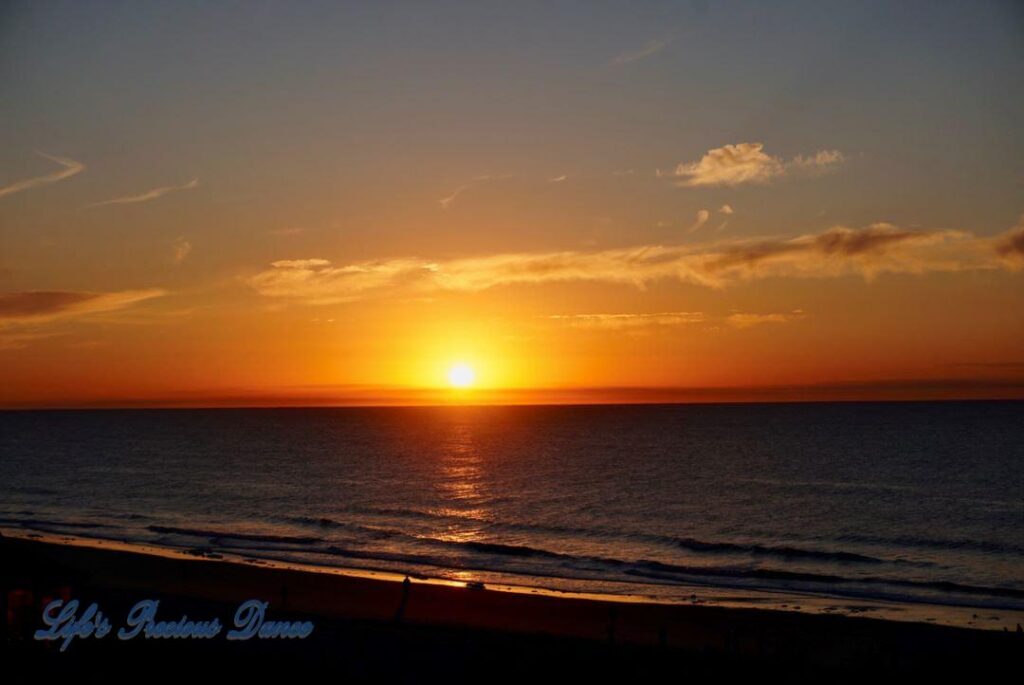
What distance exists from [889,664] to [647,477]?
76885 mm

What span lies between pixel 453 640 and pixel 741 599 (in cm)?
1785

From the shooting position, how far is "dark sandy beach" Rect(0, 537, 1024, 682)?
81.5ft

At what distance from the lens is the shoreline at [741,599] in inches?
1516

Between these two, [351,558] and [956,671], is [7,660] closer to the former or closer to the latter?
[956,671]

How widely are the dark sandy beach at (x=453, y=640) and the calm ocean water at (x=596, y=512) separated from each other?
23.7ft

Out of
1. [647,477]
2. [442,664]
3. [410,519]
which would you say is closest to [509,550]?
[410,519]

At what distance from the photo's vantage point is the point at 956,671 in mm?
27047

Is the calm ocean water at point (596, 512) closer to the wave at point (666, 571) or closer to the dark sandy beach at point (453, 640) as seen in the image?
the wave at point (666, 571)

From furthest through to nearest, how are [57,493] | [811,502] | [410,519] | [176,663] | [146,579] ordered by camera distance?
[57,493] → [811,502] → [410,519] → [146,579] → [176,663]

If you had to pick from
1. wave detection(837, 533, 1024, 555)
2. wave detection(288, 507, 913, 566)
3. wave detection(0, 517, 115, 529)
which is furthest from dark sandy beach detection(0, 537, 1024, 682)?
wave detection(0, 517, 115, 529)

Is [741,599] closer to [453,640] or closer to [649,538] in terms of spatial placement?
[453,640]

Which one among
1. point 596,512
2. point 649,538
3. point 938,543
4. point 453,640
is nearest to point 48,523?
point 596,512

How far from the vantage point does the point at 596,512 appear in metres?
75.7

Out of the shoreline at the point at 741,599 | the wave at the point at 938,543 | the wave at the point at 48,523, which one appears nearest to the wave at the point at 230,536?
the wave at the point at 48,523
